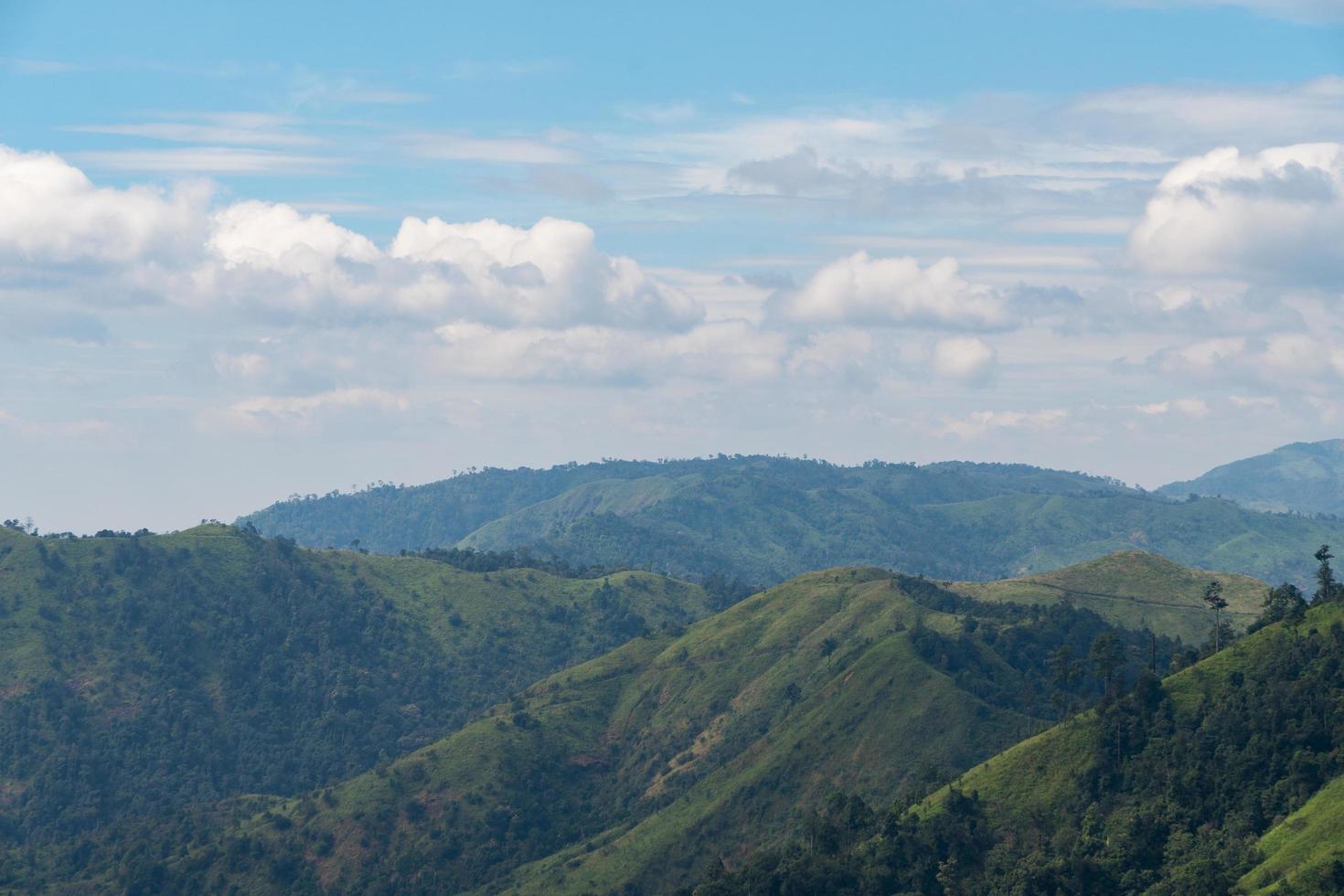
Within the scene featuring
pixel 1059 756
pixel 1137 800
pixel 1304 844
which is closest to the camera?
pixel 1304 844

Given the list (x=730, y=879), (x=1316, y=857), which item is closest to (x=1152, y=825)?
(x=1316, y=857)

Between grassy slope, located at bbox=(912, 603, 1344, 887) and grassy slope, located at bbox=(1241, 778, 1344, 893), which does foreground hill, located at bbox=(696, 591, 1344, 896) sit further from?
grassy slope, located at bbox=(1241, 778, 1344, 893)

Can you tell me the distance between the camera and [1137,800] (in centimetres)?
17575

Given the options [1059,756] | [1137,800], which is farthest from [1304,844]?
[1059,756]

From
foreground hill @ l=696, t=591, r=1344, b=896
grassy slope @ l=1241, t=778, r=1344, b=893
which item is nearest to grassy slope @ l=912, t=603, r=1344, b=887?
foreground hill @ l=696, t=591, r=1344, b=896

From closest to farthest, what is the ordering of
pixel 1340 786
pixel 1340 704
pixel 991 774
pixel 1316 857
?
pixel 1316 857, pixel 1340 786, pixel 1340 704, pixel 991 774

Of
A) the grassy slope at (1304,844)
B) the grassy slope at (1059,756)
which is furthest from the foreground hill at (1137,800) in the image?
the grassy slope at (1304,844)

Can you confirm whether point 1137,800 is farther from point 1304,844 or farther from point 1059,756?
point 1304,844

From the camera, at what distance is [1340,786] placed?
15500 cm

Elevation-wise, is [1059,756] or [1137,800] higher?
[1059,756]

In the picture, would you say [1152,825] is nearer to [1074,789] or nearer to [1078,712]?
[1074,789]

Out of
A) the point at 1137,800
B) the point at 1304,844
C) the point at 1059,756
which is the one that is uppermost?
the point at 1059,756

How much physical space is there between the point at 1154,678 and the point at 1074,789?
18476 mm

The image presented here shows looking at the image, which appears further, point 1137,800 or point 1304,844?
point 1137,800
